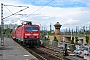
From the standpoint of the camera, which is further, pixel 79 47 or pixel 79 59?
pixel 79 47

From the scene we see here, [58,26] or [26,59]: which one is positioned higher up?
[58,26]

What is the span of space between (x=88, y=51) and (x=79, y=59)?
166 cm

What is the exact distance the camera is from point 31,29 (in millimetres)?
31109

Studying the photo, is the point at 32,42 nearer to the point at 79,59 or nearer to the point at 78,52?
the point at 78,52

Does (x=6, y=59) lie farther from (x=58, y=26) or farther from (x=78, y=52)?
(x=58, y=26)

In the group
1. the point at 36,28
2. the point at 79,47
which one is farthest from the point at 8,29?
the point at 79,47

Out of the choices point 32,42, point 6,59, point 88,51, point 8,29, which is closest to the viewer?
point 88,51

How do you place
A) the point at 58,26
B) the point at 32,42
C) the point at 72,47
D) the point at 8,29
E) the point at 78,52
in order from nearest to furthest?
the point at 78,52, the point at 72,47, the point at 32,42, the point at 58,26, the point at 8,29

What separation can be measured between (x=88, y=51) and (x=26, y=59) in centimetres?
509

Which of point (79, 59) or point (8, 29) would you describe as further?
point (8, 29)

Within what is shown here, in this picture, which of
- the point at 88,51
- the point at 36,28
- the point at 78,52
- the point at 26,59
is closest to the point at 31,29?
the point at 36,28

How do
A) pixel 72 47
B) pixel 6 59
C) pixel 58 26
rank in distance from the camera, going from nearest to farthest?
pixel 6 59 < pixel 72 47 < pixel 58 26

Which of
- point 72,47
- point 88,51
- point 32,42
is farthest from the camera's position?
point 32,42

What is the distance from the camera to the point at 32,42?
101ft
